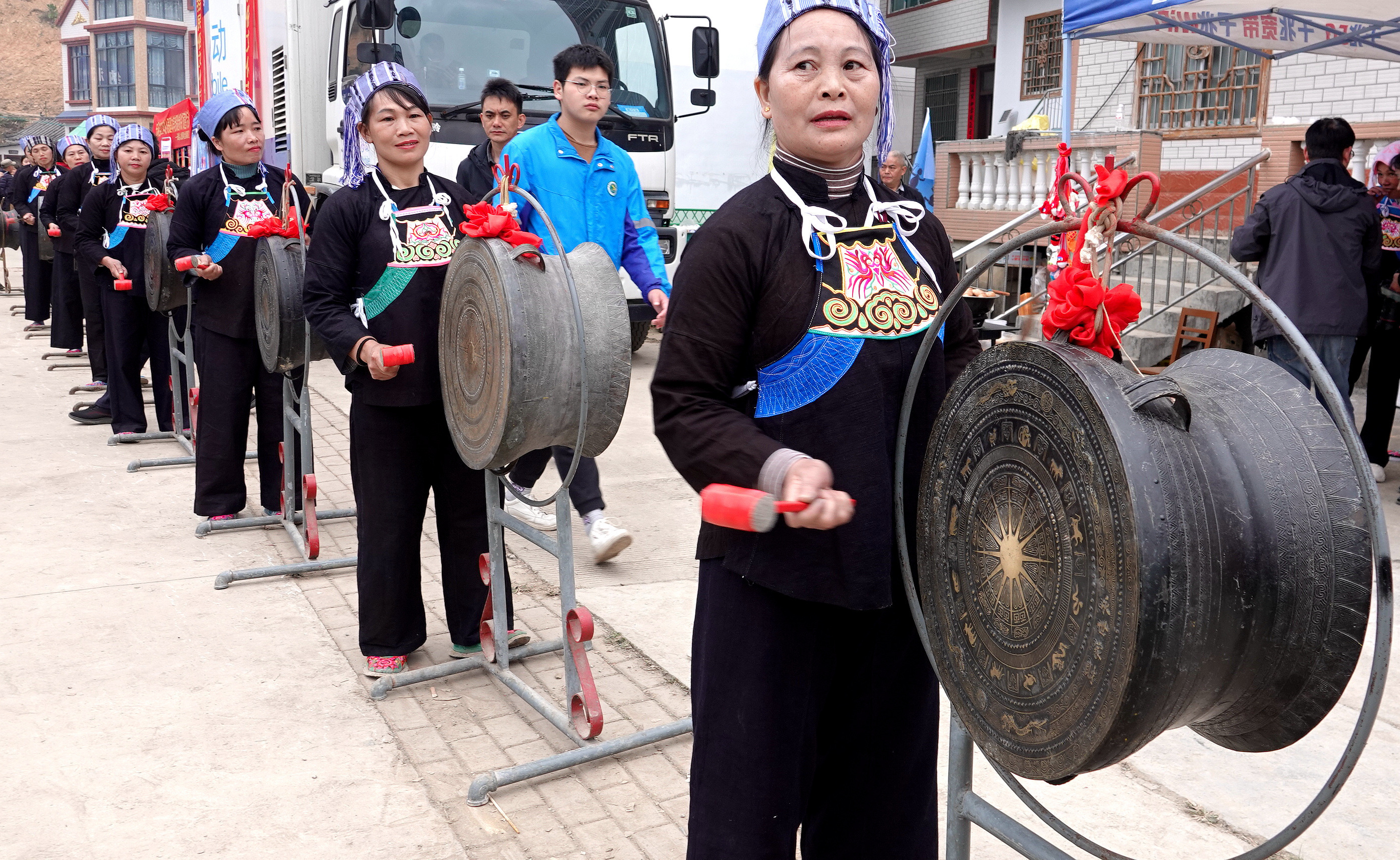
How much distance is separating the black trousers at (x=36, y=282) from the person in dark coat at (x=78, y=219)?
4.98m

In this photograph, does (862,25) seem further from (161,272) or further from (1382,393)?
(1382,393)

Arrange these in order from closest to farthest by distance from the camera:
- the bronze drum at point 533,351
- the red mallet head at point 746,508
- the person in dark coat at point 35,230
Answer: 1. the red mallet head at point 746,508
2. the bronze drum at point 533,351
3. the person in dark coat at point 35,230

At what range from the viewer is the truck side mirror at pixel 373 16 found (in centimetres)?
749

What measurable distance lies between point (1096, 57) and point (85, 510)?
40.2 ft

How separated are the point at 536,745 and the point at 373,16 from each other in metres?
5.68

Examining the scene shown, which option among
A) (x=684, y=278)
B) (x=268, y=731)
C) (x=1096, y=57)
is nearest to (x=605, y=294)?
(x=684, y=278)

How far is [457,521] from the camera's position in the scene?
4008 millimetres

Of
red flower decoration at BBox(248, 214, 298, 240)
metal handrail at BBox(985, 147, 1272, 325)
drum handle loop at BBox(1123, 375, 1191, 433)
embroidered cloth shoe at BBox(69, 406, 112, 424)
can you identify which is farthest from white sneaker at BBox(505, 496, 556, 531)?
embroidered cloth shoe at BBox(69, 406, 112, 424)

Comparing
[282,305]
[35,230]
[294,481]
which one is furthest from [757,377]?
[35,230]

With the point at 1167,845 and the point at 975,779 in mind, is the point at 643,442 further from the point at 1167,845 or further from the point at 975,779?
the point at 1167,845

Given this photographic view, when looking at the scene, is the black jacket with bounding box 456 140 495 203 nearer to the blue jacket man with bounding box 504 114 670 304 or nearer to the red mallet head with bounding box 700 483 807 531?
the blue jacket man with bounding box 504 114 670 304

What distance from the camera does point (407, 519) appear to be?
3.89 m

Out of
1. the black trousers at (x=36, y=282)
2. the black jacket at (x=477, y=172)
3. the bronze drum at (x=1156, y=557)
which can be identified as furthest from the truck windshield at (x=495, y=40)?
the bronze drum at (x=1156, y=557)

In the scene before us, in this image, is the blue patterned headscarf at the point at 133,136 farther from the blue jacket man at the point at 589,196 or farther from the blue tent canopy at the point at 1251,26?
the blue tent canopy at the point at 1251,26
